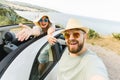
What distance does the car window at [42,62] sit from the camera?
375 centimetres

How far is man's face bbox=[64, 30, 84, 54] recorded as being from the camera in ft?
9.08

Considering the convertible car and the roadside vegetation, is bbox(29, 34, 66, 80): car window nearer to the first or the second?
the convertible car

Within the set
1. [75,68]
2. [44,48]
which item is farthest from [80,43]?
[44,48]

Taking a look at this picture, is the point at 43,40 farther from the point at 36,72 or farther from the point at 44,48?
the point at 36,72

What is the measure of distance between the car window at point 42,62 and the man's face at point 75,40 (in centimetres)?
90

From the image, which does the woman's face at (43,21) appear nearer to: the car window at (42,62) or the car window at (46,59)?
the car window at (46,59)

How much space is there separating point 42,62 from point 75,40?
138cm

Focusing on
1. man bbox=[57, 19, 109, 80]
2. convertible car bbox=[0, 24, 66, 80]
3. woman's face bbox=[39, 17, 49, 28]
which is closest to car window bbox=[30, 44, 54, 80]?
convertible car bbox=[0, 24, 66, 80]

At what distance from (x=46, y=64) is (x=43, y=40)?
34cm

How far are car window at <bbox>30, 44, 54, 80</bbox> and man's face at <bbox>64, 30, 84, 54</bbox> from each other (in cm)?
90

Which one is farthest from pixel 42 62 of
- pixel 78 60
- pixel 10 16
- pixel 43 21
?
pixel 10 16

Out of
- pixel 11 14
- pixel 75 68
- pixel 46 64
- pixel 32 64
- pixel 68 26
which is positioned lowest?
pixel 11 14

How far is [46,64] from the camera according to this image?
4273 millimetres

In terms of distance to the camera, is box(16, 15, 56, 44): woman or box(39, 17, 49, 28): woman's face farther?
box(39, 17, 49, 28): woman's face
